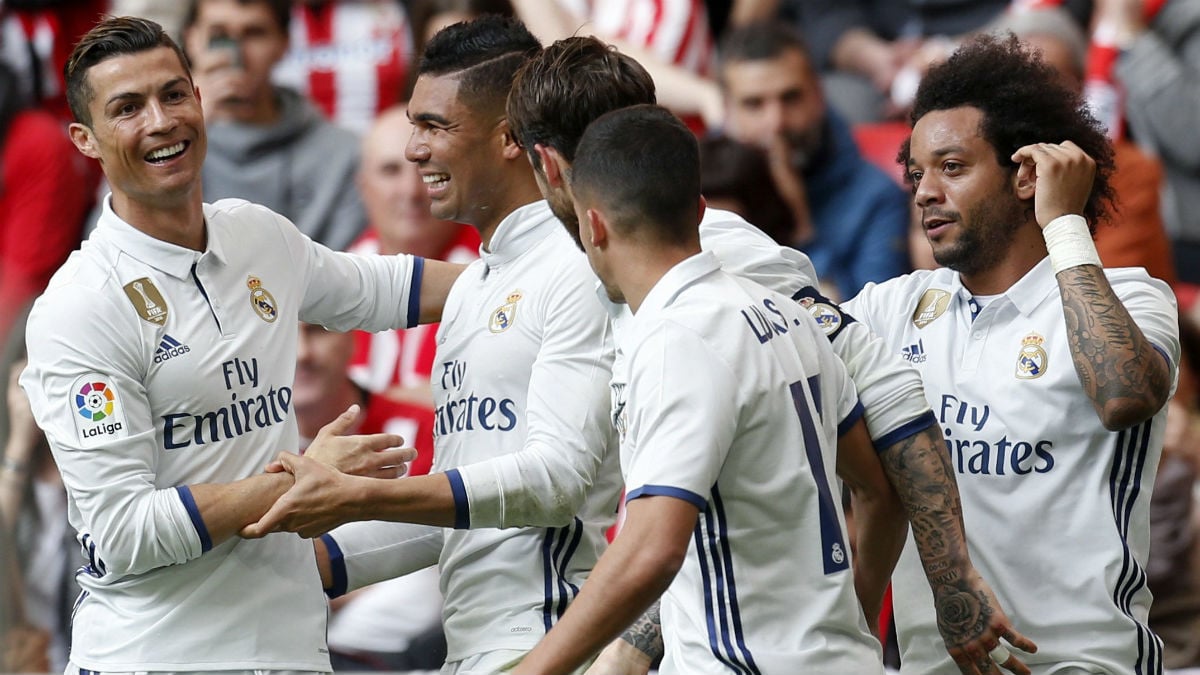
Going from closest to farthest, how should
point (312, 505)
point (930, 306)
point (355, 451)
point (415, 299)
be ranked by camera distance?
point (312, 505)
point (355, 451)
point (930, 306)
point (415, 299)

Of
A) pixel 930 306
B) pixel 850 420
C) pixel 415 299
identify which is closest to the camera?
pixel 850 420

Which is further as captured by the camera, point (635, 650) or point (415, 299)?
point (415, 299)

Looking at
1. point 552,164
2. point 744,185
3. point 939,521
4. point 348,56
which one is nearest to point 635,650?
point 939,521

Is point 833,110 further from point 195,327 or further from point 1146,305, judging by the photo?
point 195,327

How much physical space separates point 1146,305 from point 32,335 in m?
2.57

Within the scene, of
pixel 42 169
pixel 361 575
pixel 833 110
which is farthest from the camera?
pixel 42 169

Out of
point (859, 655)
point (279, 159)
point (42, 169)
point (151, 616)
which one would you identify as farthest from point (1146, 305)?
point (42, 169)

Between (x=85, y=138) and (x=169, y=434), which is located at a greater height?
(x=85, y=138)

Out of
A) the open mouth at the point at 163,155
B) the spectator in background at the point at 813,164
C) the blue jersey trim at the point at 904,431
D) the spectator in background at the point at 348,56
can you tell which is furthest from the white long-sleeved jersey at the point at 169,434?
the spectator in background at the point at 348,56

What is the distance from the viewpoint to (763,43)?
728 centimetres

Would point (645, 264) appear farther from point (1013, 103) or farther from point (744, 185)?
point (744, 185)

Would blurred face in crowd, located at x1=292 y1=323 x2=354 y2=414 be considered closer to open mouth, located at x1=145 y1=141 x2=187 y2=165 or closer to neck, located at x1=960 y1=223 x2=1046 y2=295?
open mouth, located at x1=145 y1=141 x2=187 y2=165

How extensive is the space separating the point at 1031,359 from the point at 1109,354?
24cm

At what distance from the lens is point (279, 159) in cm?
755
